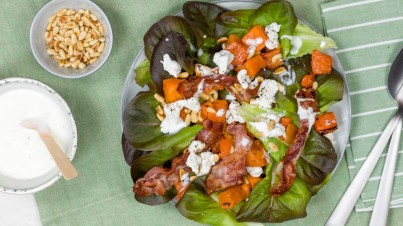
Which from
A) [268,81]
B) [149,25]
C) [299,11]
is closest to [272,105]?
[268,81]

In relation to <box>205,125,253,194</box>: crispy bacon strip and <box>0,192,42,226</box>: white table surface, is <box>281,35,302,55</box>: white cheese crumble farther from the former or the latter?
<box>0,192,42,226</box>: white table surface

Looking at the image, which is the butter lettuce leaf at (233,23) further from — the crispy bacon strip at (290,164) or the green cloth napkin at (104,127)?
the crispy bacon strip at (290,164)

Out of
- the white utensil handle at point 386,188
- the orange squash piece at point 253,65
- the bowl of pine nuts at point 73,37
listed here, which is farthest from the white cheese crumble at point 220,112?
the white utensil handle at point 386,188

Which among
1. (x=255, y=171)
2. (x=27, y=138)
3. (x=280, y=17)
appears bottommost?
(x=27, y=138)

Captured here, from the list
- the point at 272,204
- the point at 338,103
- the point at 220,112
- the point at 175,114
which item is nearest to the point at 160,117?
the point at 175,114

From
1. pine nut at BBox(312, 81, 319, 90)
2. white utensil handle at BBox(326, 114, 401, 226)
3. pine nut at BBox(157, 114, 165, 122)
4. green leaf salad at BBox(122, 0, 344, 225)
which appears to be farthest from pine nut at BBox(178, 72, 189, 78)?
white utensil handle at BBox(326, 114, 401, 226)

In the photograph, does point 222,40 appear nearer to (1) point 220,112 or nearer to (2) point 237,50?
(2) point 237,50

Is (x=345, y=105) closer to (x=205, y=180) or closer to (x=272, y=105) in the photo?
(x=272, y=105)
